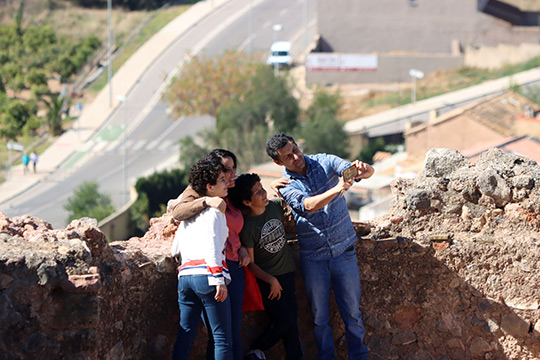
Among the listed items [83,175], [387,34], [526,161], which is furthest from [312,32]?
[526,161]

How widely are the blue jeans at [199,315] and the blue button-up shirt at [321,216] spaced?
2.82ft

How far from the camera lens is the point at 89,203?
34.0 metres

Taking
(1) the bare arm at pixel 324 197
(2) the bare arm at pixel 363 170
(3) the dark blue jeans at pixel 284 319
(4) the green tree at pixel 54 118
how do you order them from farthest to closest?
(4) the green tree at pixel 54 118 → (3) the dark blue jeans at pixel 284 319 → (2) the bare arm at pixel 363 170 → (1) the bare arm at pixel 324 197

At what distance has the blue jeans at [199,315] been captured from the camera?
503cm

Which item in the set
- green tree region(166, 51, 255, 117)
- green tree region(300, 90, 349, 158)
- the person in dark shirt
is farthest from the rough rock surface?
green tree region(166, 51, 255, 117)

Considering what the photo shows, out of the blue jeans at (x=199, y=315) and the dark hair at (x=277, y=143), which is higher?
the dark hair at (x=277, y=143)

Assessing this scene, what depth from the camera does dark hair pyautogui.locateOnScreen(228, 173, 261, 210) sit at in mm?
5441

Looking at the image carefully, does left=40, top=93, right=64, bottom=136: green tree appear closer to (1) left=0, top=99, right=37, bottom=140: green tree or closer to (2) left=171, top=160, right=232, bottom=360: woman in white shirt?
(1) left=0, top=99, right=37, bottom=140: green tree

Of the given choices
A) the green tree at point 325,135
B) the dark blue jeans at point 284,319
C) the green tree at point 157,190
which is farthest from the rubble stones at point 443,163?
the green tree at point 325,135

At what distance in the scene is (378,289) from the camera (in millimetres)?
6297

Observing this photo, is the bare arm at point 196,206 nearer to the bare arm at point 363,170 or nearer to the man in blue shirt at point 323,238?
the man in blue shirt at point 323,238

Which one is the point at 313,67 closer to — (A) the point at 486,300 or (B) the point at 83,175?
(B) the point at 83,175

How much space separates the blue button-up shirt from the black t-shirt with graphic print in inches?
5.0

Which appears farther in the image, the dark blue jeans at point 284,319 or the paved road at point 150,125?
the paved road at point 150,125
